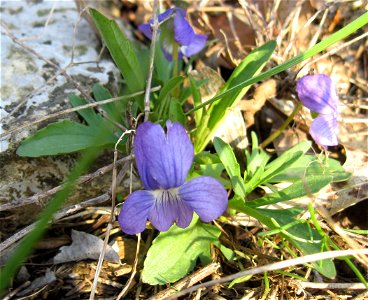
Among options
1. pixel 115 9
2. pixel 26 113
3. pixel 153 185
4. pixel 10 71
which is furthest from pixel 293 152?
pixel 115 9

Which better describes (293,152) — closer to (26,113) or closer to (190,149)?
(190,149)

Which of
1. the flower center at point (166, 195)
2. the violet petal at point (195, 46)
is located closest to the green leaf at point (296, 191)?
the flower center at point (166, 195)

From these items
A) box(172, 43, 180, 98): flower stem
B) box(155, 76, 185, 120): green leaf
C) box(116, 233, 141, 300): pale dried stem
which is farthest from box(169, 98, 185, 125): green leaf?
box(116, 233, 141, 300): pale dried stem

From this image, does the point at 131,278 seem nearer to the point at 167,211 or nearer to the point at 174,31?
the point at 167,211

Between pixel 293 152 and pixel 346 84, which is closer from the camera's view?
pixel 293 152

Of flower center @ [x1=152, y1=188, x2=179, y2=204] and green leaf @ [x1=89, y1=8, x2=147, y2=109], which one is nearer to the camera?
flower center @ [x1=152, y1=188, x2=179, y2=204]

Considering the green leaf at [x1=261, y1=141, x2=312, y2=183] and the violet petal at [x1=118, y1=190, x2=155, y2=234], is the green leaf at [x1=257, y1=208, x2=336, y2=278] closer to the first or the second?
the green leaf at [x1=261, y1=141, x2=312, y2=183]

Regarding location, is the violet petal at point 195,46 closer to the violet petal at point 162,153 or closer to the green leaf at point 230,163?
the green leaf at point 230,163
